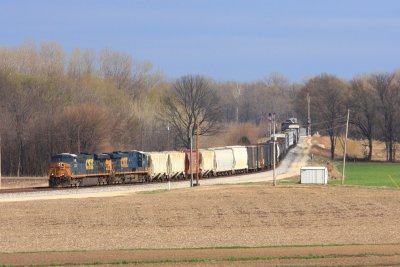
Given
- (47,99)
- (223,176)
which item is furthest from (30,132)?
(223,176)

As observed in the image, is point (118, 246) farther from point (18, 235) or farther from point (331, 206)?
point (331, 206)

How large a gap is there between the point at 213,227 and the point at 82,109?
65.1 meters

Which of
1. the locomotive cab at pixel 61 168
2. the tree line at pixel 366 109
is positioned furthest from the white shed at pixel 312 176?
the tree line at pixel 366 109

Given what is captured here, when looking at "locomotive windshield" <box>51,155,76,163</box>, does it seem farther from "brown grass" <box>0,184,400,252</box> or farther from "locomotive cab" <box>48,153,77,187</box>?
"brown grass" <box>0,184,400,252</box>

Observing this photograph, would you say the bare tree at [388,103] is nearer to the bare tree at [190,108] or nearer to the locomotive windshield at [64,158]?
the bare tree at [190,108]

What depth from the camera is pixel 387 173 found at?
99500mm

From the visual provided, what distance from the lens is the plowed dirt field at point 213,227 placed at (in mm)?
32812

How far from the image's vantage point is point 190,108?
151125 millimetres

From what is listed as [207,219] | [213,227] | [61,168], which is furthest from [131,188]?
[213,227]

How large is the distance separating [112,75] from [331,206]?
13319cm

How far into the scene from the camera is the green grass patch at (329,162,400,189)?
81.1m

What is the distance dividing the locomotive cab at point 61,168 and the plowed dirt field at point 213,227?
9298 mm

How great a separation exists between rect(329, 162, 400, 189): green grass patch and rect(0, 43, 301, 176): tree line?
29.6 metres

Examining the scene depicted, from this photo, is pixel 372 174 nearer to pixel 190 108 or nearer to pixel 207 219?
pixel 207 219
